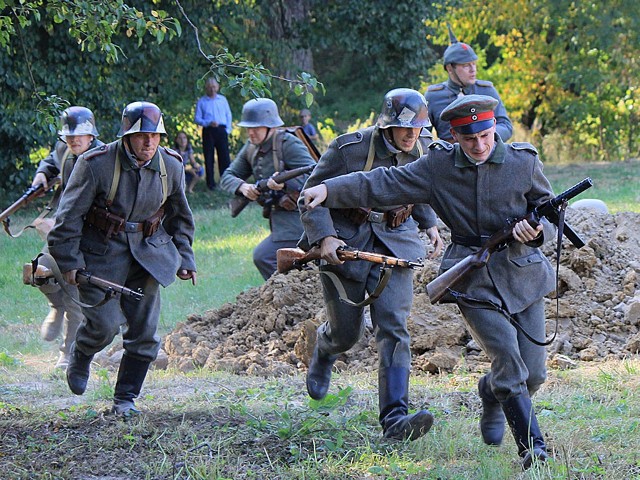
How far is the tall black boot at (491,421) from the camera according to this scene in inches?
253

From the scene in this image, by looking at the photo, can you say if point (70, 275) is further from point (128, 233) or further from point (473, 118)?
point (473, 118)

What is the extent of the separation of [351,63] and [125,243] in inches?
785

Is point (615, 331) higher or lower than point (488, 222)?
lower

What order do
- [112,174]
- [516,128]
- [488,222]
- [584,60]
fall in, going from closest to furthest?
1. [488,222]
2. [112,174]
3. [584,60]
4. [516,128]

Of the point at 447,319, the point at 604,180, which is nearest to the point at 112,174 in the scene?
the point at 447,319

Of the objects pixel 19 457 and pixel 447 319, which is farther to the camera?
pixel 447 319

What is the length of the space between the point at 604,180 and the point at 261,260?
11857mm

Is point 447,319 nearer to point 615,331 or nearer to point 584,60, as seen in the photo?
point 615,331

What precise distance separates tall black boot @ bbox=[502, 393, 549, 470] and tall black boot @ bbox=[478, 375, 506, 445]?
0.42 metres

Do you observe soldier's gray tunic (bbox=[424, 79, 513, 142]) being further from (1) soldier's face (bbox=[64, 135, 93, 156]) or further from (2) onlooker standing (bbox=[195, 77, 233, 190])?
(2) onlooker standing (bbox=[195, 77, 233, 190])

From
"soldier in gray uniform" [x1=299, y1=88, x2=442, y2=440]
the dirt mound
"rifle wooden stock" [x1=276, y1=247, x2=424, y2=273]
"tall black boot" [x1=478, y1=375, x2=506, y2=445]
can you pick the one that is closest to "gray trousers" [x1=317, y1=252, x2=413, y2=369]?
"soldier in gray uniform" [x1=299, y1=88, x2=442, y2=440]

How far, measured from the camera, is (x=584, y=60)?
2809 centimetres

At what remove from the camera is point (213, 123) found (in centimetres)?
2197

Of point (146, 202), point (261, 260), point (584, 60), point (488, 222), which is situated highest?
point (584, 60)
